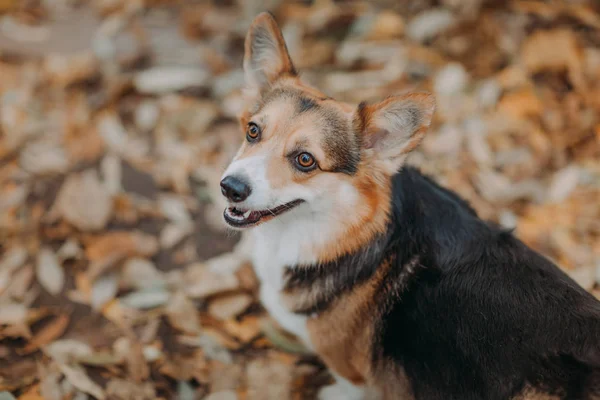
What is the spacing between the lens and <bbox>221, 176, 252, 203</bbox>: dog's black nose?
89.0 inches

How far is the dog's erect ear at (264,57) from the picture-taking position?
104 inches

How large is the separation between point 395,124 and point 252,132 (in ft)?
2.35

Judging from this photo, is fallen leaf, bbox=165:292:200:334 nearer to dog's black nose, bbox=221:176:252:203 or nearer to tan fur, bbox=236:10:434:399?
tan fur, bbox=236:10:434:399

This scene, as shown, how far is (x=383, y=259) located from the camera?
2475 mm

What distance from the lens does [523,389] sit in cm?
200

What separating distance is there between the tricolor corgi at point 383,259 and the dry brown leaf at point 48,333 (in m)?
1.36

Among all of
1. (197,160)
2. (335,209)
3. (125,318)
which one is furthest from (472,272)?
(197,160)

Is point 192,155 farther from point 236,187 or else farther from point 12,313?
point 236,187

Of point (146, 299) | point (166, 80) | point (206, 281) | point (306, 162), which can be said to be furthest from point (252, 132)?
point (166, 80)

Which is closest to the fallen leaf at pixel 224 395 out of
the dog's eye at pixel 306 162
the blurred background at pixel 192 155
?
the blurred background at pixel 192 155

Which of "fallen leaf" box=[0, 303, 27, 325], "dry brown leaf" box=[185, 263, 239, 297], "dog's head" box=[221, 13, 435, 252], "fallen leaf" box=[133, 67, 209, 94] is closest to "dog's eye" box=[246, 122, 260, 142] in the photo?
"dog's head" box=[221, 13, 435, 252]

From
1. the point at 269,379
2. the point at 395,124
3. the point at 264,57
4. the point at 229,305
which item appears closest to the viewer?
the point at 395,124

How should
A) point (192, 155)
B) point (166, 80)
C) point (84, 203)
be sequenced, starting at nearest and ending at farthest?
point (84, 203), point (192, 155), point (166, 80)

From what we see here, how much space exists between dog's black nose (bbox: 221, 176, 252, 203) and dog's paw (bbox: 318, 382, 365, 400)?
1294mm
